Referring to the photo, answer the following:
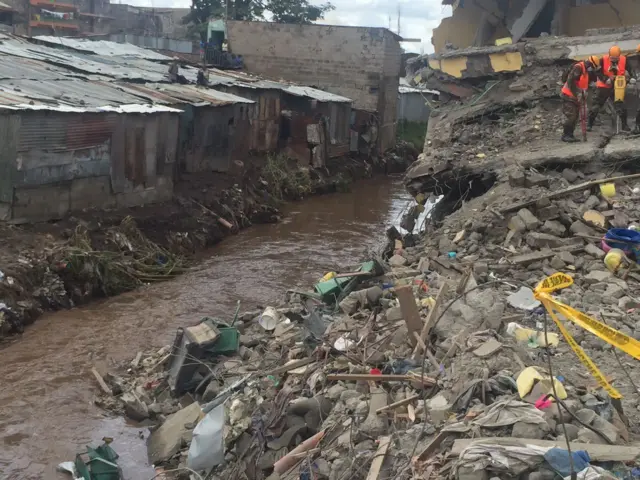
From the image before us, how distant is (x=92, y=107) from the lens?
11.4 metres

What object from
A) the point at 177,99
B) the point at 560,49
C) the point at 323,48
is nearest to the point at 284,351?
the point at 560,49

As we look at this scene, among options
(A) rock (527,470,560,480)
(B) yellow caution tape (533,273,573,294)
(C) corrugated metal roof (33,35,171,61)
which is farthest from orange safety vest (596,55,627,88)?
(C) corrugated metal roof (33,35,171,61)

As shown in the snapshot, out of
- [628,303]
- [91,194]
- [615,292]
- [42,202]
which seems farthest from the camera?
Result: [91,194]

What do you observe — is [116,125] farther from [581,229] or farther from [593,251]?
[593,251]

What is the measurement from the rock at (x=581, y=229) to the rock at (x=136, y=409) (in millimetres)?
5206

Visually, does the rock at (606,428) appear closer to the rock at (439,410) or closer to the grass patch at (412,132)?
the rock at (439,410)

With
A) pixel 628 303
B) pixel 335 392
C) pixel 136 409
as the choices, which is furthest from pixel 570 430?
pixel 136 409

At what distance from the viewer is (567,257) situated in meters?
7.09

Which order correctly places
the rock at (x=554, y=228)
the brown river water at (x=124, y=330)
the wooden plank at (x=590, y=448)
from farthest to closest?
the rock at (x=554, y=228)
the brown river water at (x=124, y=330)
the wooden plank at (x=590, y=448)

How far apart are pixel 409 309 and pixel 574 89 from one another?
5824 millimetres

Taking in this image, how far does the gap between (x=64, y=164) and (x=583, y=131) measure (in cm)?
832

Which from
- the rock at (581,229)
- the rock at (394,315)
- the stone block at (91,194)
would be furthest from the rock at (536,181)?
the stone block at (91,194)

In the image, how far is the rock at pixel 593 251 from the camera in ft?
23.0

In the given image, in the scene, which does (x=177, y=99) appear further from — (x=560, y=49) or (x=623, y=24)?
(x=623, y=24)
